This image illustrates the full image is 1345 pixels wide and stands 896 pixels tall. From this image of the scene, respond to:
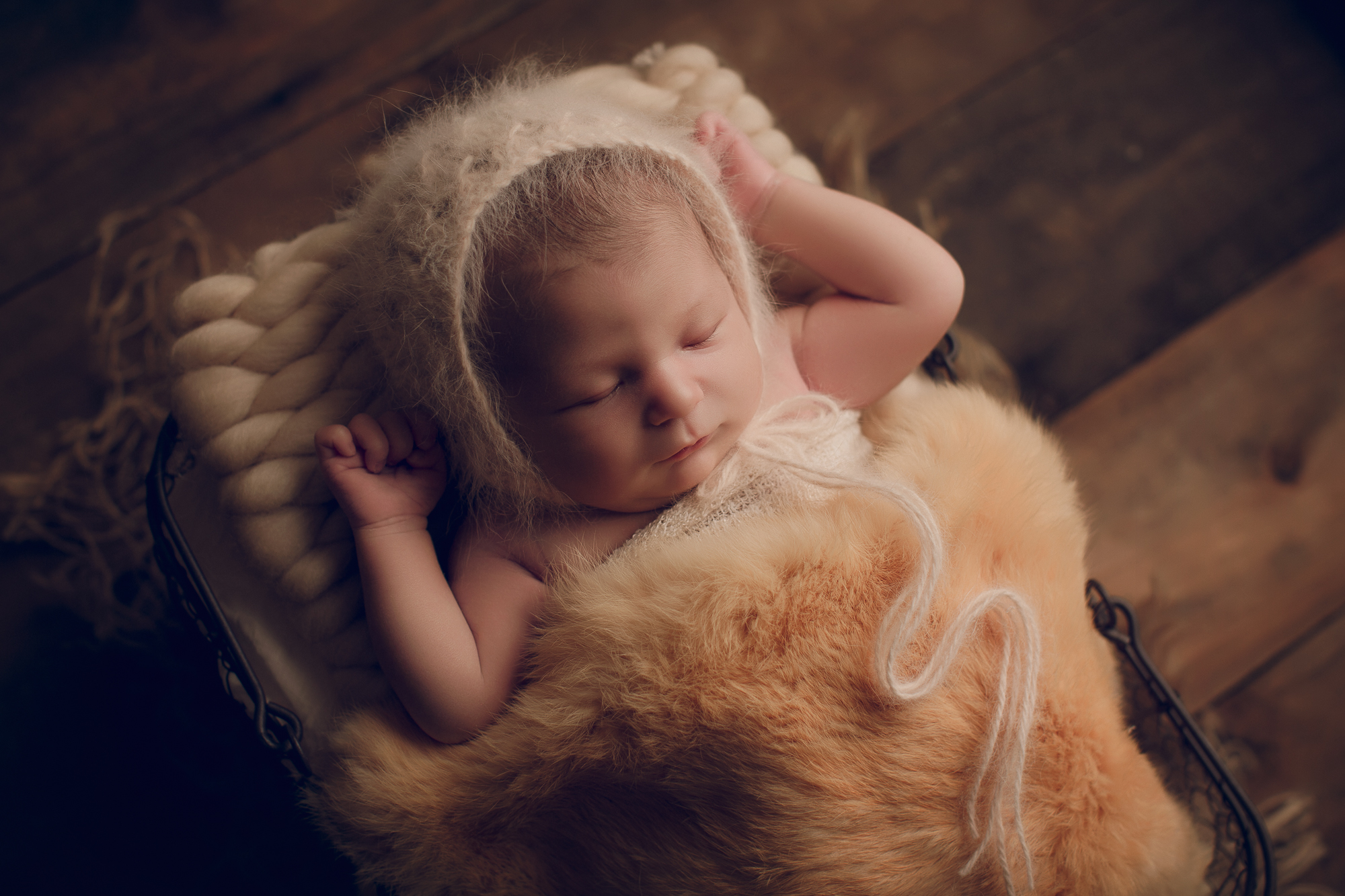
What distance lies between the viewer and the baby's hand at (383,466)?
0.77m

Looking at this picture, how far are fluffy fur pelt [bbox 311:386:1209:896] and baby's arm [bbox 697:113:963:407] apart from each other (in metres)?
0.14

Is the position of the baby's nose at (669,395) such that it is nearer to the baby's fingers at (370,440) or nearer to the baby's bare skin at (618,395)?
the baby's bare skin at (618,395)

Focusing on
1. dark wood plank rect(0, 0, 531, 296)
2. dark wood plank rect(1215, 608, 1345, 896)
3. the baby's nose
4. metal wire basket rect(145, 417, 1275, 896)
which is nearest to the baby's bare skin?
the baby's nose

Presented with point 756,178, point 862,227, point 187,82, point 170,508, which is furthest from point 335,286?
point 187,82

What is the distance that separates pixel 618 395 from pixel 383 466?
268 millimetres

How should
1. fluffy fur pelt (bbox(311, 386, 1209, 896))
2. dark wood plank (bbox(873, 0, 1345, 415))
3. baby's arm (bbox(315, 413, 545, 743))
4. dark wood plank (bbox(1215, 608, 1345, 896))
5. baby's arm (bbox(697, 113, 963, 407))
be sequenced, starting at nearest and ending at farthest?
1. fluffy fur pelt (bbox(311, 386, 1209, 896))
2. baby's arm (bbox(315, 413, 545, 743))
3. baby's arm (bbox(697, 113, 963, 407))
4. dark wood plank (bbox(1215, 608, 1345, 896))
5. dark wood plank (bbox(873, 0, 1345, 415))

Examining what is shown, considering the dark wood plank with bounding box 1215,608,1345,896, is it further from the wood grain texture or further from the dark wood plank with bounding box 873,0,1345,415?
the dark wood plank with bounding box 873,0,1345,415

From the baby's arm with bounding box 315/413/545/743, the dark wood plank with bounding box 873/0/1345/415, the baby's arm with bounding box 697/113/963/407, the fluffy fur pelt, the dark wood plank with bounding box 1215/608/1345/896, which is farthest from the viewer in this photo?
the dark wood plank with bounding box 873/0/1345/415

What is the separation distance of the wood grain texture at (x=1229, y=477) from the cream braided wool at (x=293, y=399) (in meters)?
0.79

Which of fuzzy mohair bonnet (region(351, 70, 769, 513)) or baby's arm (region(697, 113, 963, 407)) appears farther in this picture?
baby's arm (region(697, 113, 963, 407))

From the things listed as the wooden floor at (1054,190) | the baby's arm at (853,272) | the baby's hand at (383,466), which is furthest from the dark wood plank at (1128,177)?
the baby's hand at (383,466)

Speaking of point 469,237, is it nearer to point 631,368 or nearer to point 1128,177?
point 631,368

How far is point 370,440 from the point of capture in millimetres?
776

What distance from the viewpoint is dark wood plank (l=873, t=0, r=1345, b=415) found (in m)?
1.24
